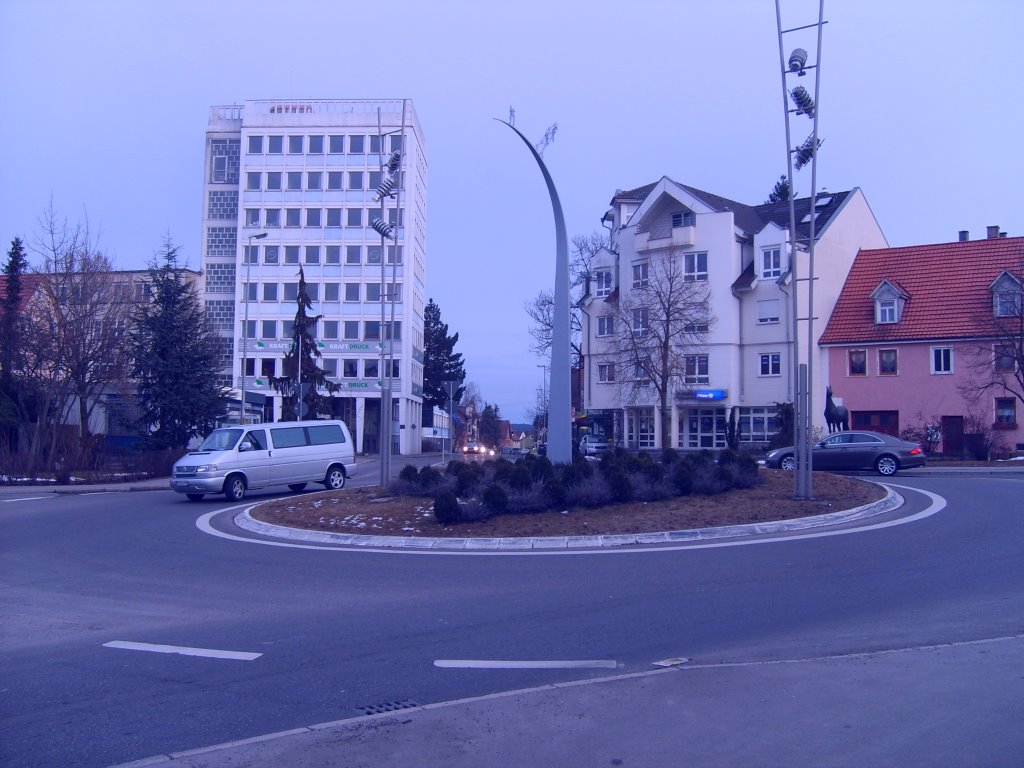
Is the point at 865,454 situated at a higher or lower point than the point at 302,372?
lower

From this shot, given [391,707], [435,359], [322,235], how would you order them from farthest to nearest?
[435,359] → [322,235] → [391,707]

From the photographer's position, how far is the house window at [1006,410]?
42250 millimetres

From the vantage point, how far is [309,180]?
6856 cm

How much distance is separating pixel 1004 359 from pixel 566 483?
3402 centimetres

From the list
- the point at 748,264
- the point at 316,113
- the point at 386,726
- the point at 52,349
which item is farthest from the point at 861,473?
the point at 316,113

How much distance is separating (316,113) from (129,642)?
65.1 m

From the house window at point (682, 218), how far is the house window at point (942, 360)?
1474 cm

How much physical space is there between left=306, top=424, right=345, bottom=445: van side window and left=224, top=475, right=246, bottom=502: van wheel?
2.30 m

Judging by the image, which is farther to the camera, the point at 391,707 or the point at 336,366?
the point at 336,366

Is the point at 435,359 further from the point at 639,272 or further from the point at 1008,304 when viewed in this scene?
the point at 1008,304

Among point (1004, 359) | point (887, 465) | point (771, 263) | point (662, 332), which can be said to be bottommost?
point (887, 465)

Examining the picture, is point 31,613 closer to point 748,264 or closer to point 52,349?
point 52,349

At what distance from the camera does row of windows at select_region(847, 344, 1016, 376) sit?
40884 mm

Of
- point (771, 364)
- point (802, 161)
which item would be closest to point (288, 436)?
point (802, 161)
